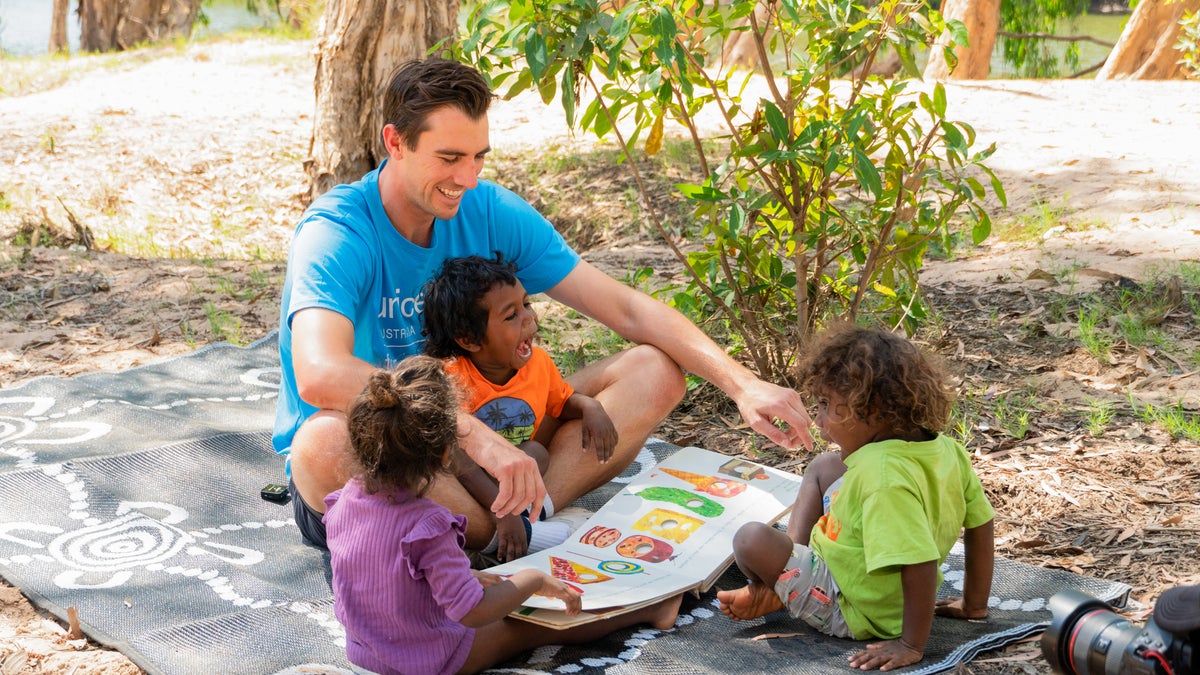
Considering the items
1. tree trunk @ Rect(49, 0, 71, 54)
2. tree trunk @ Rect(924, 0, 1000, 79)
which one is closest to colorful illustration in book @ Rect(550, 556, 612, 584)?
tree trunk @ Rect(924, 0, 1000, 79)

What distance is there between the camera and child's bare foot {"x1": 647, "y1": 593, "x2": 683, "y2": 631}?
2.61 metres

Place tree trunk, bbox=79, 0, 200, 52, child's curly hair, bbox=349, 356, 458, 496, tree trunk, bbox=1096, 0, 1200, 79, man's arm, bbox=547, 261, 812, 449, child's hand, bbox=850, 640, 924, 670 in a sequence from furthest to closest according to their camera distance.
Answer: tree trunk, bbox=79, 0, 200, 52
tree trunk, bbox=1096, 0, 1200, 79
man's arm, bbox=547, 261, 812, 449
child's hand, bbox=850, 640, 924, 670
child's curly hair, bbox=349, 356, 458, 496

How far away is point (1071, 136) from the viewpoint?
7.08m

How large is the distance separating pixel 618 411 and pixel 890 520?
1086 millimetres

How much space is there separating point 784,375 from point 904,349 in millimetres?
1564

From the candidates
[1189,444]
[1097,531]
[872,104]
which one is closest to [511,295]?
[872,104]

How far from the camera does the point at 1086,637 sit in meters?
1.90

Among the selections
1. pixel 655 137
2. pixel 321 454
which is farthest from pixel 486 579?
pixel 655 137

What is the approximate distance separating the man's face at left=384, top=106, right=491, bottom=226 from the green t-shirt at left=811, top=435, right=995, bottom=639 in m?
1.31

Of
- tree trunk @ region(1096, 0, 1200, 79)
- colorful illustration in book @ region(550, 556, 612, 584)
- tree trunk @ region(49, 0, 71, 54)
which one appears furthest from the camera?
tree trunk @ region(49, 0, 71, 54)

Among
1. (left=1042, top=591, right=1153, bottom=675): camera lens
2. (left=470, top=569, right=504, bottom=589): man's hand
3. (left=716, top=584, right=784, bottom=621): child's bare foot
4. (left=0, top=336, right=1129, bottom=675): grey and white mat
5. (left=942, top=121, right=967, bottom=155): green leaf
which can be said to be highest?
(left=942, top=121, right=967, bottom=155): green leaf

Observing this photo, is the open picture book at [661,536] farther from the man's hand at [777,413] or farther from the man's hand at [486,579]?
the man's hand at [777,413]

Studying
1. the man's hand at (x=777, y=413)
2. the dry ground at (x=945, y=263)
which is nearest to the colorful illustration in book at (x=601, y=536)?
the man's hand at (x=777, y=413)

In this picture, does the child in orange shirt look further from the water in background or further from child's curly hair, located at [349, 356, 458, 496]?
the water in background
